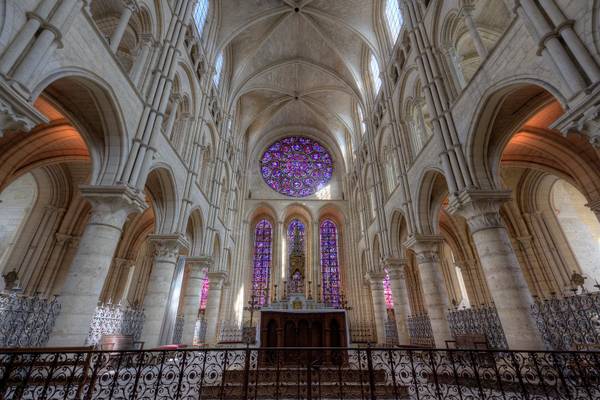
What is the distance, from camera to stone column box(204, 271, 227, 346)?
14977 millimetres

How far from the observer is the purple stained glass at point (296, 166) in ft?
86.3

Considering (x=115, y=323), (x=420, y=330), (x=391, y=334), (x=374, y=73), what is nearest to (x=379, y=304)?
(x=391, y=334)

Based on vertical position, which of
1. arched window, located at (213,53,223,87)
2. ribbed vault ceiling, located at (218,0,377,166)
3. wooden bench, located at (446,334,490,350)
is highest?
ribbed vault ceiling, located at (218,0,377,166)

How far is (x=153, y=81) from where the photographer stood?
9.00m

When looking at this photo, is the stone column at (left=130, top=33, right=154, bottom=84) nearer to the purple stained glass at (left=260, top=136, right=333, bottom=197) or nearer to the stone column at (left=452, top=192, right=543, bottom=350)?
the stone column at (left=452, top=192, right=543, bottom=350)

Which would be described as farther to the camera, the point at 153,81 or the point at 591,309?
the point at 153,81

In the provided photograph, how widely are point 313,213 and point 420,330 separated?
14.7 meters

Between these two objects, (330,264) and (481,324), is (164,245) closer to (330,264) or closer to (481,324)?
(481,324)

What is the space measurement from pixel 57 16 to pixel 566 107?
9.13 m

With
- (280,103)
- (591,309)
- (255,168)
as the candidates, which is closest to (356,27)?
(280,103)

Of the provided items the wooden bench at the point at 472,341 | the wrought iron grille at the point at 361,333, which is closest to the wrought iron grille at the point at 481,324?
the wooden bench at the point at 472,341

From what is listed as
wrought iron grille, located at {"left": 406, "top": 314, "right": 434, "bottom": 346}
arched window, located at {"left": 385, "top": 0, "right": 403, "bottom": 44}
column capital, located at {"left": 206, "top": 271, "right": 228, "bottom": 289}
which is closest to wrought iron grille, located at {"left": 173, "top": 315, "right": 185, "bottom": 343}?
column capital, located at {"left": 206, "top": 271, "right": 228, "bottom": 289}

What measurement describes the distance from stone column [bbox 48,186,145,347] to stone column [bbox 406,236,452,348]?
926 cm

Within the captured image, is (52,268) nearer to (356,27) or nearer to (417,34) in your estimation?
(417,34)
